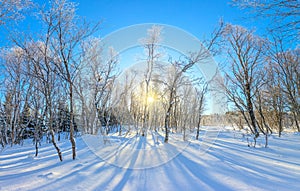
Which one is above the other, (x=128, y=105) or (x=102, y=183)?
(x=128, y=105)

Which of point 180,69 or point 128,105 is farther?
point 128,105

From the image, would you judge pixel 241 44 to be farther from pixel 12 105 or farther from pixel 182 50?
pixel 12 105

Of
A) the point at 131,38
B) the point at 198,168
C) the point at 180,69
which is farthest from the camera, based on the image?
the point at 180,69

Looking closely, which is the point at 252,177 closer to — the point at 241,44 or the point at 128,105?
the point at 241,44

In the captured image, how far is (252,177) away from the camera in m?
4.14

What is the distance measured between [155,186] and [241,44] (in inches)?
554

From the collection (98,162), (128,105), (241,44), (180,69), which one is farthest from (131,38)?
(128,105)

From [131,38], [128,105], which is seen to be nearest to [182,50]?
[131,38]

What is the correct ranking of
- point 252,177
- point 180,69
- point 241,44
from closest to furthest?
point 252,177, point 180,69, point 241,44

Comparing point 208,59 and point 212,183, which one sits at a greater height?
point 208,59

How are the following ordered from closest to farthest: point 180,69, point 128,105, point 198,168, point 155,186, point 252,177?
point 155,186 < point 252,177 < point 198,168 < point 180,69 < point 128,105

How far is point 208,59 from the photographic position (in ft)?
30.3

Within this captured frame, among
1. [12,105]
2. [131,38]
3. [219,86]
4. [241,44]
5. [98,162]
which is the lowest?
[98,162]

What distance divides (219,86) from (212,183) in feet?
43.0
